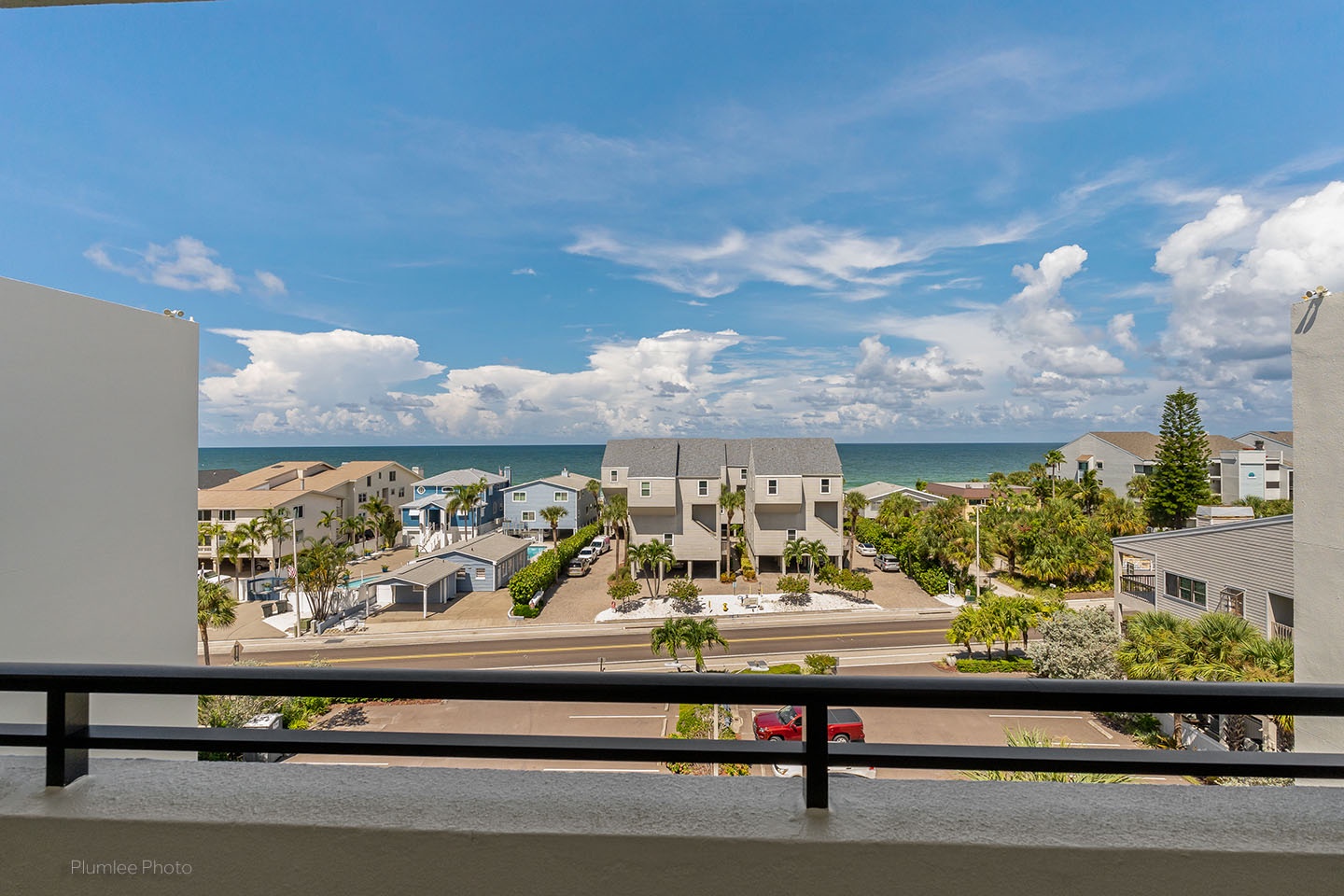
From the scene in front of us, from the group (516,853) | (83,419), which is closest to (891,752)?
(516,853)

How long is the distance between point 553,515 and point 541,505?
2.91 ft

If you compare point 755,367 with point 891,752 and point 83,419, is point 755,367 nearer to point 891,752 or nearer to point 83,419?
point 83,419

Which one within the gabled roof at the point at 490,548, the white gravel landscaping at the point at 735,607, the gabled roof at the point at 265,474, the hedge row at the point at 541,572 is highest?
the gabled roof at the point at 265,474

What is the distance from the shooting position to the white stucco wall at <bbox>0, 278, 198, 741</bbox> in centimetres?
253

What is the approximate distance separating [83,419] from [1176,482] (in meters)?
23.2

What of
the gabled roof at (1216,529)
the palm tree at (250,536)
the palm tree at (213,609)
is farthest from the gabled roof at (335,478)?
the gabled roof at (1216,529)

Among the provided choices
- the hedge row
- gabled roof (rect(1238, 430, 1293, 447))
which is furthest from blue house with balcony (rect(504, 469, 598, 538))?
gabled roof (rect(1238, 430, 1293, 447))

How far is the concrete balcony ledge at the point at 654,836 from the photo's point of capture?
0.68 m

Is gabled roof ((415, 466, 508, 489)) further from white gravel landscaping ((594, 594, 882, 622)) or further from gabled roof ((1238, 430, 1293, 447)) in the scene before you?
gabled roof ((1238, 430, 1293, 447))

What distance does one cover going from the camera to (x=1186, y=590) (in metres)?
8.55

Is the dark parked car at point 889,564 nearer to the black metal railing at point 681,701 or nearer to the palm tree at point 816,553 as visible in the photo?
the palm tree at point 816,553

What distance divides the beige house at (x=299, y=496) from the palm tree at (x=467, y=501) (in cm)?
319

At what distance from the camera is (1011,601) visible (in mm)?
10359

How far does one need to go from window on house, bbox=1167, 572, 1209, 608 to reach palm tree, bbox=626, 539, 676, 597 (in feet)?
30.9
